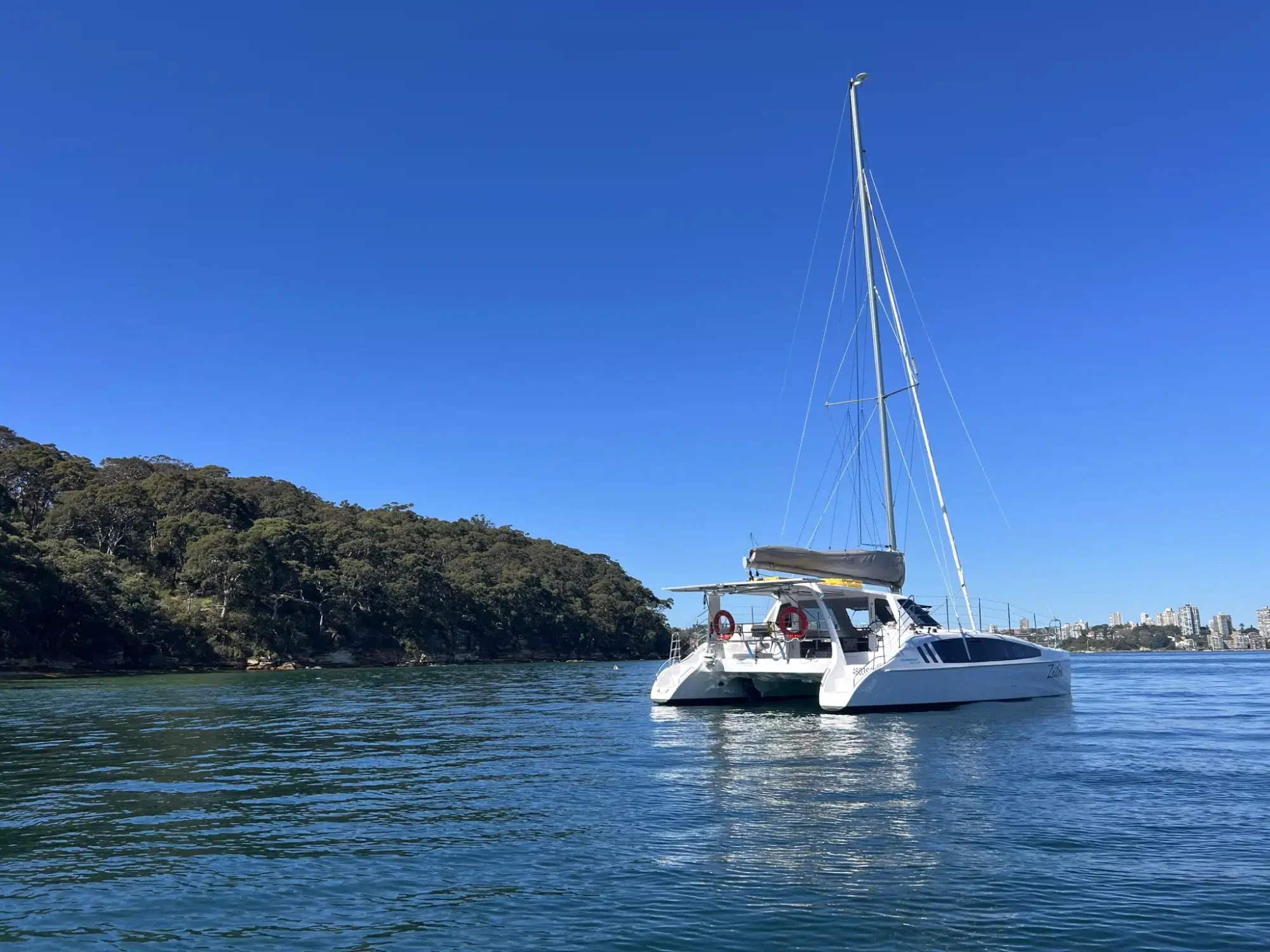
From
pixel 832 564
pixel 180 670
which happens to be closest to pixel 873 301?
pixel 832 564

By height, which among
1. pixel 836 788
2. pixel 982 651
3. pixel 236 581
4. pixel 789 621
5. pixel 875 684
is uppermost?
pixel 236 581

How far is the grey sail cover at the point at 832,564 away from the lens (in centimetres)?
2533

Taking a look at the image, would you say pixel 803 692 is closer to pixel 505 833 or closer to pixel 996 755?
pixel 996 755

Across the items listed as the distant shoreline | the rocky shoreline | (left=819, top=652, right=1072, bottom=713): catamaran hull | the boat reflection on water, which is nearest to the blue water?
the boat reflection on water

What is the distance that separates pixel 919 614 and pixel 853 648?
252 centimetres

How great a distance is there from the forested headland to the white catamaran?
44140 mm

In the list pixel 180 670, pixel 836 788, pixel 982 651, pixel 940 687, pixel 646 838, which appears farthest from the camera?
pixel 180 670

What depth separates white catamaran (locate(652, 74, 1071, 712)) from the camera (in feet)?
75.9

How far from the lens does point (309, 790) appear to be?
13266 millimetres

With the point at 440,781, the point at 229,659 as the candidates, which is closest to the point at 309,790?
the point at 440,781

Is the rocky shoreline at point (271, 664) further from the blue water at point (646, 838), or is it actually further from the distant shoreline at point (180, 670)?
the blue water at point (646, 838)

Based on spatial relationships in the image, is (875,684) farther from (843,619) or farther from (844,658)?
(843,619)

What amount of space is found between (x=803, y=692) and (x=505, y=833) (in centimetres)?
2020

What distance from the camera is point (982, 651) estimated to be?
2538 centimetres
